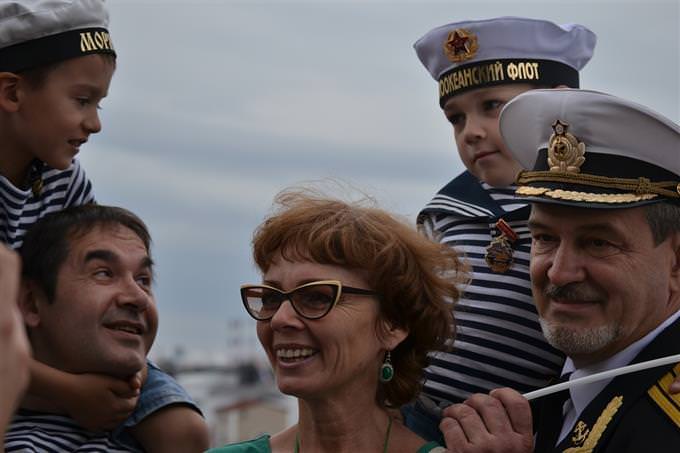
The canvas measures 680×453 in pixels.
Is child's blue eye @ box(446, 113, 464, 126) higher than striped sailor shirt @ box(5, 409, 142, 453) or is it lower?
higher

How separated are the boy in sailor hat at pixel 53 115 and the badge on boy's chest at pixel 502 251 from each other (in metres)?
1.32

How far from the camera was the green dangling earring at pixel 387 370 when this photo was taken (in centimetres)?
448

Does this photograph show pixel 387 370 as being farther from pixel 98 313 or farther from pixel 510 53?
pixel 510 53

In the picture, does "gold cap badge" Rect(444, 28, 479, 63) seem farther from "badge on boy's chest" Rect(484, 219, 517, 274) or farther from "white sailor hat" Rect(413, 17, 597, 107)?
"badge on boy's chest" Rect(484, 219, 517, 274)

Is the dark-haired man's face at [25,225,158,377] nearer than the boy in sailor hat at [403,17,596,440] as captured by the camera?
Yes

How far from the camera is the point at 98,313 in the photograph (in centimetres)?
478

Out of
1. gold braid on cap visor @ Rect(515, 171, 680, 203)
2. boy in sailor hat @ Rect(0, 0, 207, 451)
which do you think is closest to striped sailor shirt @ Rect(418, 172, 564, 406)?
gold braid on cap visor @ Rect(515, 171, 680, 203)

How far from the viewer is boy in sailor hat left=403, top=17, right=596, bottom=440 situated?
495 centimetres

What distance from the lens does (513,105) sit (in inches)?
180

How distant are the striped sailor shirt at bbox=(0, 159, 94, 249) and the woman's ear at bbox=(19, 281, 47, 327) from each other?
0.20 metres

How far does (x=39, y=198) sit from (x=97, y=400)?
3.09 feet

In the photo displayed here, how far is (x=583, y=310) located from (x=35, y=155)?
238cm

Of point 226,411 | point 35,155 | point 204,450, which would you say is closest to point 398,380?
point 204,450

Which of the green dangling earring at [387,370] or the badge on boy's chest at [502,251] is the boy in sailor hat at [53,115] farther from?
the badge on boy's chest at [502,251]
